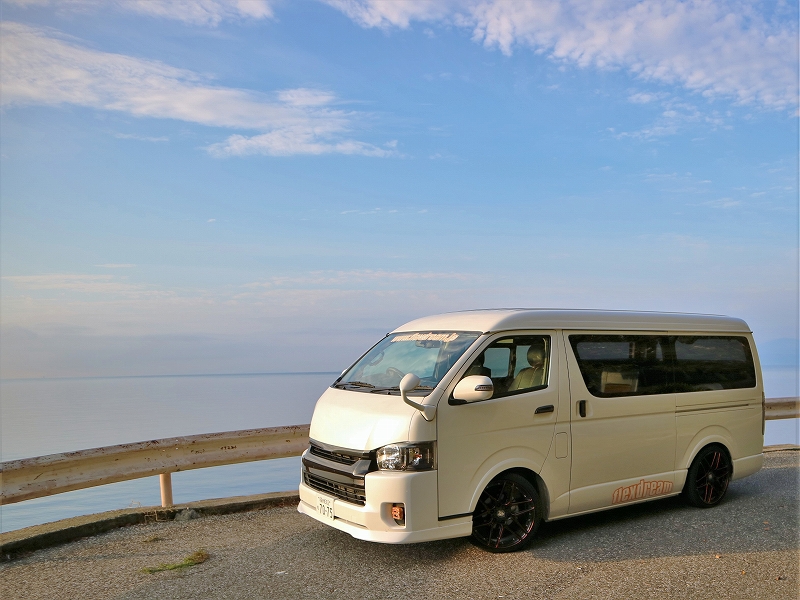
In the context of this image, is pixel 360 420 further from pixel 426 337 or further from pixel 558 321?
pixel 558 321

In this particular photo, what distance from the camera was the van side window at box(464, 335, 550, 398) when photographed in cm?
593

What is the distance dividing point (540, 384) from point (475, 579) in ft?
6.19

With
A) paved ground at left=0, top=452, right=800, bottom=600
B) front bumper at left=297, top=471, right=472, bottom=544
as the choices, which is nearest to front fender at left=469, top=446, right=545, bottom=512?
front bumper at left=297, top=471, right=472, bottom=544

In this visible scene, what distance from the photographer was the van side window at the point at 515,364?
593 centimetres

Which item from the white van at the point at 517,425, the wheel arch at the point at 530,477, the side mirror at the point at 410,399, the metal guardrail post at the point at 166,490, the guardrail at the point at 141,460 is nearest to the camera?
the side mirror at the point at 410,399

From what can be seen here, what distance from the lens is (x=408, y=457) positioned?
17.6ft

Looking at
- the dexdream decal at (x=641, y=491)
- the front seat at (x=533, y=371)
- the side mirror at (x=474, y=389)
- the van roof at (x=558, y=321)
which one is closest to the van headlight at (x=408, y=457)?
the side mirror at (x=474, y=389)

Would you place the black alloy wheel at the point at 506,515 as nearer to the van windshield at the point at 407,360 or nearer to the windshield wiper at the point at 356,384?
the van windshield at the point at 407,360

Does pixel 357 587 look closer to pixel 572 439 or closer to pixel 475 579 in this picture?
pixel 475 579

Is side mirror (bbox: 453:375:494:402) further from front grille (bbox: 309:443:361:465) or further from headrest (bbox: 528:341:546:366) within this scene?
front grille (bbox: 309:443:361:465)

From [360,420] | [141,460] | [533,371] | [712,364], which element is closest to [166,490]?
[141,460]

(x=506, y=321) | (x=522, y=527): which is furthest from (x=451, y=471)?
(x=506, y=321)

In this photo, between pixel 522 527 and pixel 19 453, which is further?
pixel 19 453

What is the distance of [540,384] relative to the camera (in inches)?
245
